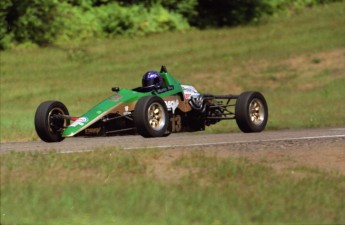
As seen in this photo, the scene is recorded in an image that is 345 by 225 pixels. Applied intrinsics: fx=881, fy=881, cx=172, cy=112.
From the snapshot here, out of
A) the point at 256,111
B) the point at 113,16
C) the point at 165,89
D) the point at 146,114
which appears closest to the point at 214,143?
the point at 146,114

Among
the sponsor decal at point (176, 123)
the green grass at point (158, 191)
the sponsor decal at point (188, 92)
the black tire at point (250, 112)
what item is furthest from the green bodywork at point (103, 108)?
the green grass at point (158, 191)

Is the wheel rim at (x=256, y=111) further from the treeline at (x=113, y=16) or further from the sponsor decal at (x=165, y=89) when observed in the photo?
the treeline at (x=113, y=16)

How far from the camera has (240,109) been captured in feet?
55.0

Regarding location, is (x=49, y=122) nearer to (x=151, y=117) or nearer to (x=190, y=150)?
(x=151, y=117)

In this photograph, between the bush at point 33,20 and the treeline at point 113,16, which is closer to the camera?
the bush at point 33,20

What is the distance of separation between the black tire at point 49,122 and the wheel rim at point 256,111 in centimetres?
372

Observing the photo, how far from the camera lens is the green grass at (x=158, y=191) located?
920 centimetres

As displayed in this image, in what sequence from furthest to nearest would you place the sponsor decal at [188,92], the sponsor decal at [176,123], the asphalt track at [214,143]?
the sponsor decal at [188,92]
the sponsor decal at [176,123]
the asphalt track at [214,143]

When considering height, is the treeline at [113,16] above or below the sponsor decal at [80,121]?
above

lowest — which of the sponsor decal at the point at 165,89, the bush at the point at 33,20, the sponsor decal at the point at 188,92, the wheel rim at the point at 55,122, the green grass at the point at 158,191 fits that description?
the green grass at the point at 158,191

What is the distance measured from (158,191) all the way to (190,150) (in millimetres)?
3194

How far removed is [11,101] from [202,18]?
16.5 metres

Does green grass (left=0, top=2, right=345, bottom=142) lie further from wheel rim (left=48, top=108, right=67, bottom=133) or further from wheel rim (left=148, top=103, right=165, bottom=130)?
wheel rim (left=148, top=103, right=165, bottom=130)

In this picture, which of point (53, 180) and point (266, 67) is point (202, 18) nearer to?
point (266, 67)
